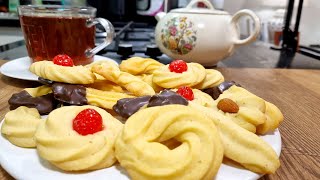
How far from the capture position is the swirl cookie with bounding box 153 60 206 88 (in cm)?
65

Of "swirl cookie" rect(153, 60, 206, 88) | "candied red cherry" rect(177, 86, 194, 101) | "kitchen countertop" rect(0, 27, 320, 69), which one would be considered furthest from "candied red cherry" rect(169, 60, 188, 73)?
"kitchen countertop" rect(0, 27, 320, 69)

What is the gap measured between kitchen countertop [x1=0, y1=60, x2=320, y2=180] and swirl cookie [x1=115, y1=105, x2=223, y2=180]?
0.43 ft

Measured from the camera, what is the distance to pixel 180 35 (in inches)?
41.2

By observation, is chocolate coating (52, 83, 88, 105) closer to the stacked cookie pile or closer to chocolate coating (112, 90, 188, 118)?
the stacked cookie pile

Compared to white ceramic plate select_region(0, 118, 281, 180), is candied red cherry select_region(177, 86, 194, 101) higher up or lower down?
higher up

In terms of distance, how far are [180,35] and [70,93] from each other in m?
0.56

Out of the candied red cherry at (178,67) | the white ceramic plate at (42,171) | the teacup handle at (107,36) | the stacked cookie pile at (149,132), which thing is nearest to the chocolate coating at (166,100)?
the stacked cookie pile at (149,132)

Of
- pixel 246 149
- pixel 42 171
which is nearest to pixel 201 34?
pixel 246 149

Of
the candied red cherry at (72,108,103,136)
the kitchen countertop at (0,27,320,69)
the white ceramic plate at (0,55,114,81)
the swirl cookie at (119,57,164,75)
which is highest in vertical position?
the candied red cherry at (72,108,103,136)

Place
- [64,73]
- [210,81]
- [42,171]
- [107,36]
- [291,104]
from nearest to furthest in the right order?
[42,171] → [64,73] → [210,81] → [291,104] → [107,36]

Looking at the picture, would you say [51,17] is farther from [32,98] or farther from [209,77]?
[209,77]

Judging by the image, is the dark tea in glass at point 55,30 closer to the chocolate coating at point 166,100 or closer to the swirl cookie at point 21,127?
the swirl cookie at point 21,127

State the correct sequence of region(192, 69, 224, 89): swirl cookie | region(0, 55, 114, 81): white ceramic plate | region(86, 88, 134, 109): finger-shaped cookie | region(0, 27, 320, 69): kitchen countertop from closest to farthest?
region(86, 88, 134, 109): finger-shaped cookie → region(192, 69, 224, 89): swirl cookie → region(0, 55, 114, 81): white ceramic plate → region(0, 27, 320, 69): kitchen countertop

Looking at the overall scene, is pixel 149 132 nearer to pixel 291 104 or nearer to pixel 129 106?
pixel 129 106
